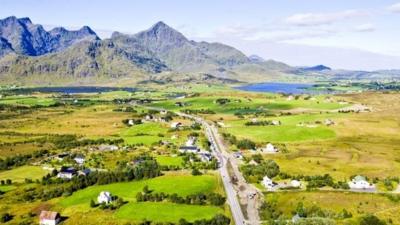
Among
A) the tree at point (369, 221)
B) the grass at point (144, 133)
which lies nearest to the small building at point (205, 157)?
the grass at point (144, 133)

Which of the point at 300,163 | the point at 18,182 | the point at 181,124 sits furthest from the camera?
the point at 181,124

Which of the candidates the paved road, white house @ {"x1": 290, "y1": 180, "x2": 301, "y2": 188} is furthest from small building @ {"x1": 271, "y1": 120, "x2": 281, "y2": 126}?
white house @ {"x1": 290, "y1": 180, "x2": 301, "y2": 188}

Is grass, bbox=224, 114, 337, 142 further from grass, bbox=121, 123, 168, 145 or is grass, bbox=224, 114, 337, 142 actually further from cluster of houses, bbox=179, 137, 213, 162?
grass, bbox=121, 123, 168, 145

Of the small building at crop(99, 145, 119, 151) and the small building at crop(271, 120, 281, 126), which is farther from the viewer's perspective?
the small building at crop(271, 120, 281, 126)

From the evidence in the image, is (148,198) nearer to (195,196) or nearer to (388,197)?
(195,196)

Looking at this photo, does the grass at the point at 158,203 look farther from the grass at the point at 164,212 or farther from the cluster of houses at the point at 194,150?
the cluster of houses at the point at 194,150

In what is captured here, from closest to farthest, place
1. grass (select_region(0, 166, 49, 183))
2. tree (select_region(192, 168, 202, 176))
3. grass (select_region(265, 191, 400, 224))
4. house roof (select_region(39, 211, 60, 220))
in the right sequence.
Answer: house roof (select_region(39, 211, 60, 220)), grass (select_region(265, 191, 400, 224)), tree (select_region(192, 168, 202, 176)), grass (select_region(0, 166, 49, 183))

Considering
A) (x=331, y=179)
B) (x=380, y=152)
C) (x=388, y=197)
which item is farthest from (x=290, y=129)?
(x=388, y=197)
